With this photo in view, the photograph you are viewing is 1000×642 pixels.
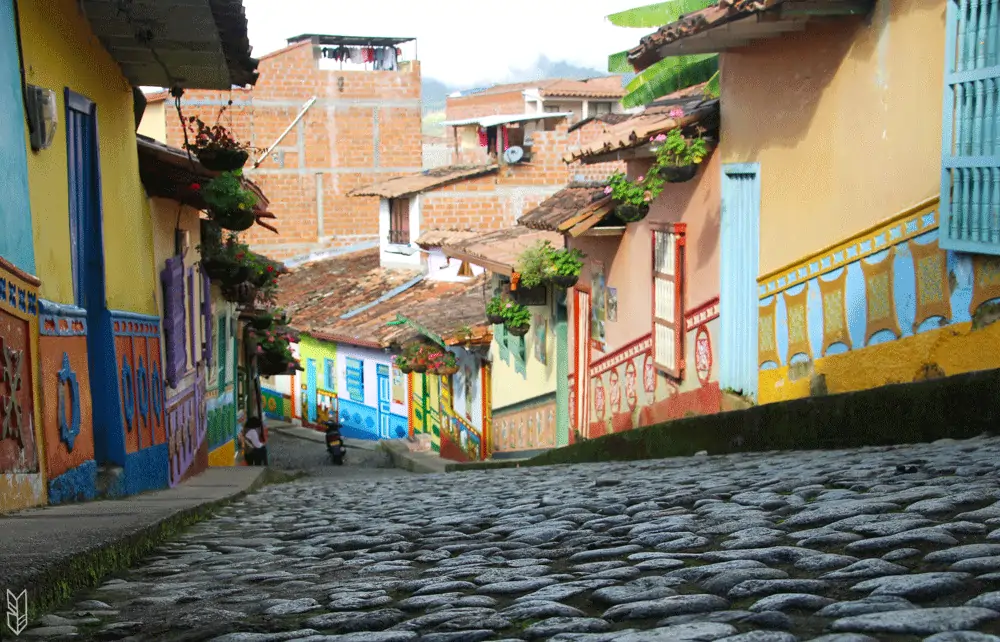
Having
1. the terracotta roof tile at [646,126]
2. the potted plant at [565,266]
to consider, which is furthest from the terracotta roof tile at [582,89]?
the terracotta roof tile at [646,126]

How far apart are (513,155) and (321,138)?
40.4 ft

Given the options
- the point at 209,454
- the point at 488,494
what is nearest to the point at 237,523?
the point at 488,494

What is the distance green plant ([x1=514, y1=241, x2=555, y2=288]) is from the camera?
17672mm

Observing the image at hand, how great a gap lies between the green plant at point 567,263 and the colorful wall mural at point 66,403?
30.1ft

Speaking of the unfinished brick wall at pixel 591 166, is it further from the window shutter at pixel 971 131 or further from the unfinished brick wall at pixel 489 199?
the window shutter at pixel 971 131

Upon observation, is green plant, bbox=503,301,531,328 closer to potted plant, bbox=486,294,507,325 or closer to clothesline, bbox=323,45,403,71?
potted plant, bbox=486,294,507,325

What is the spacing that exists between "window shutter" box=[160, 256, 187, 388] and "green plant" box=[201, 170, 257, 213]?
1.11 m

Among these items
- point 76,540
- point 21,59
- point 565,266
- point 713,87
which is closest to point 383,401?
point 565,266

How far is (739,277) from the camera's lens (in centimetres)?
Result: 1223

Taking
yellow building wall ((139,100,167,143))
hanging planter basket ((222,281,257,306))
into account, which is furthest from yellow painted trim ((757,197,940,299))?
yellow building wall ((139,100,167,143))

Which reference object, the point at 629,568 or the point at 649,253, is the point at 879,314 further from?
the point at 629,568

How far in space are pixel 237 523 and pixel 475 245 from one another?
46.6 ft

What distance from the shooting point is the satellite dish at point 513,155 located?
3186 cm

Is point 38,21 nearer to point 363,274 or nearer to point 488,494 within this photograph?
point 488,494
